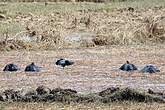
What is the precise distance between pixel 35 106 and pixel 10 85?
2515 mm

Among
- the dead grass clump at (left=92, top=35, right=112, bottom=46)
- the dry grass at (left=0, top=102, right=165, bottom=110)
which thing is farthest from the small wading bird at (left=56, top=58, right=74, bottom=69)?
the dead grass clump at (left=92, top=35, right=112, bottom=46)

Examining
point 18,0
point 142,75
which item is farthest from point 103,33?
point 18,0

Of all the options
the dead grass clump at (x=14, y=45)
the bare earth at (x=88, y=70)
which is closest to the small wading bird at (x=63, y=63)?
the bare earth at (x=88, y=70)

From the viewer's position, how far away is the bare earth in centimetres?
1422

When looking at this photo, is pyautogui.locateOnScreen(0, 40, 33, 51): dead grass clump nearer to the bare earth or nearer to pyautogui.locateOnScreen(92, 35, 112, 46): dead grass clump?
the bare earth

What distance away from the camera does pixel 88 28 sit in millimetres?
28234

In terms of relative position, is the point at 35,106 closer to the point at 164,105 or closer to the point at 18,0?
the point at 164,105

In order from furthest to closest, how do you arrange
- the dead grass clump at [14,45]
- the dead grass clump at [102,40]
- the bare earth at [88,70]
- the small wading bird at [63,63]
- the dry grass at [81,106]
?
the dead grass clump at [102,40] → the dead grass clump at [14,45] → the small wading bird at [63,63] → the bare earth at [88,70] → the dry grass at [81,106]

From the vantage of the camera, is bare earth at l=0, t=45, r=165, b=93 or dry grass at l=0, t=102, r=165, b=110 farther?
bare earth at l=0, t=45, r=165, b=93

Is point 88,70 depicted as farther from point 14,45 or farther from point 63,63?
point 14,45

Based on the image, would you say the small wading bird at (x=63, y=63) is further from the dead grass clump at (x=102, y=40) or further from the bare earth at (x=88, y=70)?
the dead grass clump at (x=102, y=40)

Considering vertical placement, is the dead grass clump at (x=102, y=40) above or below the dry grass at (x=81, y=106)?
below

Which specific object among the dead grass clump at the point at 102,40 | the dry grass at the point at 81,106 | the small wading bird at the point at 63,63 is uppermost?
the dry grass at the point at 81,106

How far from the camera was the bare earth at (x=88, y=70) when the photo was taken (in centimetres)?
1422
